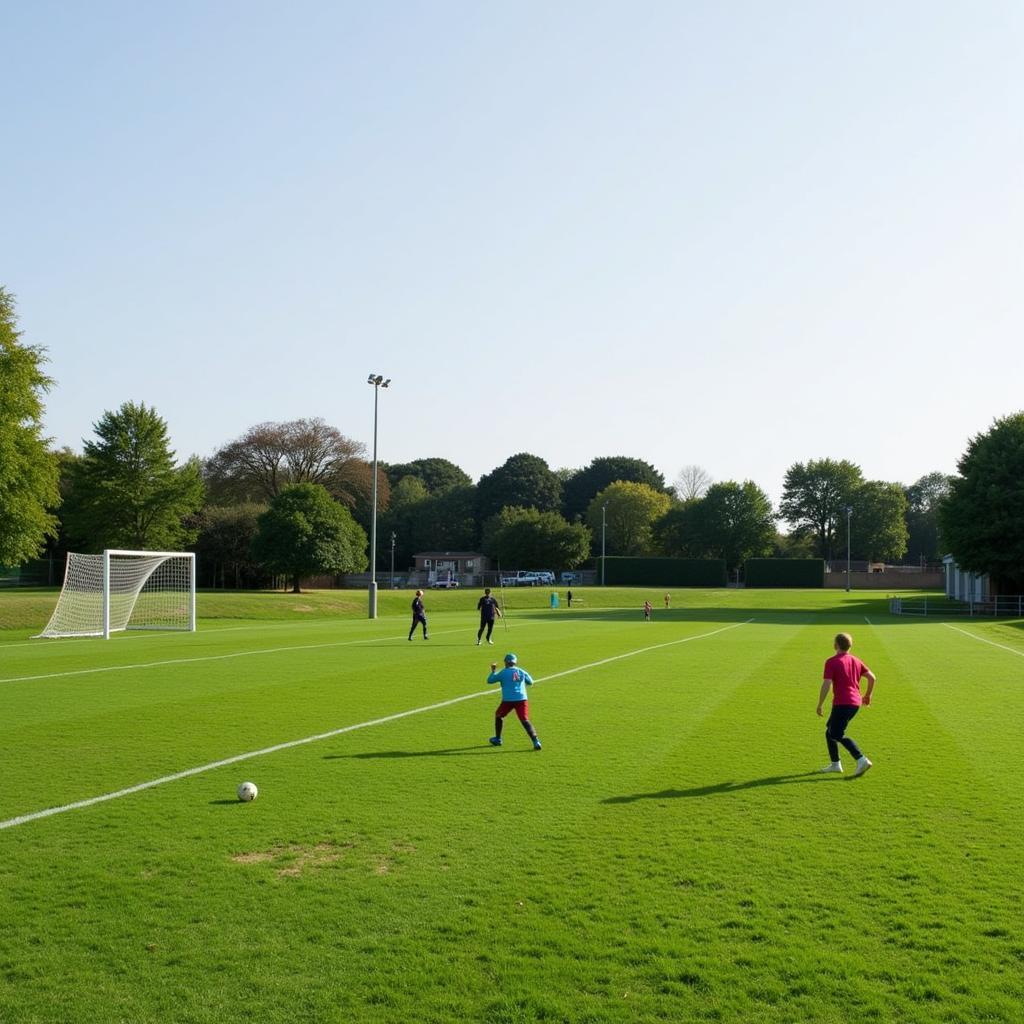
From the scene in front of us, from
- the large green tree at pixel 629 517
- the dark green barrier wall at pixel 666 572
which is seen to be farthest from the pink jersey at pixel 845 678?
the large green tree at pixel 629 517

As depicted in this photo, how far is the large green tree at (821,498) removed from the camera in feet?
468

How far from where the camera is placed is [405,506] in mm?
148625

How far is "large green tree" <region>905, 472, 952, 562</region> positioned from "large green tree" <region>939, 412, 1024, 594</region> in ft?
308

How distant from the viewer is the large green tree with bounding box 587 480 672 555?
13625 cm

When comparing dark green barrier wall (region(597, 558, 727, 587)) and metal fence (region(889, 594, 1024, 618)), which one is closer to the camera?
metal fence (region(889, 594, 1024, 618))

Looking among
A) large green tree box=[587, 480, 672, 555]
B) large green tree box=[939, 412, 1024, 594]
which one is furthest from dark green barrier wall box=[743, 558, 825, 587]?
large green tree box=[939, 412, 1024, 594]

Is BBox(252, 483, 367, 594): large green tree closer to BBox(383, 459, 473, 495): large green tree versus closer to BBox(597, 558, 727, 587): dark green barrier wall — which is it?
BBox(597, 558, 727, 587): dark green barrier wall

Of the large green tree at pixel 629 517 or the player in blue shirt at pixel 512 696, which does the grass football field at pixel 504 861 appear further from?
the large green tree at pixel 629 517

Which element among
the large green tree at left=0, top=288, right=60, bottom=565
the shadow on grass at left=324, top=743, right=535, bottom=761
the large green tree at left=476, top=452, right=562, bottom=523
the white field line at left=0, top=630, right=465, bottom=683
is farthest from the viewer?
the large green tree at left=476, top=452, right=562, bottom=523

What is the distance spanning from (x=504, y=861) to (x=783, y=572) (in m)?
110

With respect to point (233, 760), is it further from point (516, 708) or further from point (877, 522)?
point (877, 522)

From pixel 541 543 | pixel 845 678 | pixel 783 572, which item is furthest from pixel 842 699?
pixel 541 543

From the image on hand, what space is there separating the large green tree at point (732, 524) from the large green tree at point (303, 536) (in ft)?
203

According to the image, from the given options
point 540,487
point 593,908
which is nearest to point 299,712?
point 593,908
